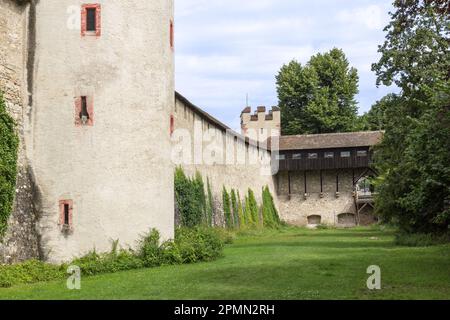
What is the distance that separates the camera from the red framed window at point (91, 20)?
61.7 ft

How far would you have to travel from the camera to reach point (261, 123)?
62.9 m

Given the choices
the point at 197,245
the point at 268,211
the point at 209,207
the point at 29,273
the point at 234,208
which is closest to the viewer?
the point at 29,273

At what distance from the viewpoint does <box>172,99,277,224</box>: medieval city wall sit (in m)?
31.1

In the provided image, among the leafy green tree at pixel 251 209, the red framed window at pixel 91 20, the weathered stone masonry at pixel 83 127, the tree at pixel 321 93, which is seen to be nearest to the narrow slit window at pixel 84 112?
the weathered stone masonry at pixel 83 127

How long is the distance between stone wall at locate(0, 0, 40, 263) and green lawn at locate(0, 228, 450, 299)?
239cm

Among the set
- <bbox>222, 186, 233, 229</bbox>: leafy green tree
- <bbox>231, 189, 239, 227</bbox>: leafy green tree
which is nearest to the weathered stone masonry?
<bbox>222, 186, 233, 229</bbox>: leafy green tree

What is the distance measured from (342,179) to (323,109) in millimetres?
9096

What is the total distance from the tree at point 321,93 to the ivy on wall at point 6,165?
4411 cm

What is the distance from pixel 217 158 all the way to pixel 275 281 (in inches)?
918

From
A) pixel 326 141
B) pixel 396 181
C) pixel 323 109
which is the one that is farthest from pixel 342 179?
pixel 396 181

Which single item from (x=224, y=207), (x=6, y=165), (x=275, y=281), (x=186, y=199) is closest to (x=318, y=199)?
(x=224, y=207)

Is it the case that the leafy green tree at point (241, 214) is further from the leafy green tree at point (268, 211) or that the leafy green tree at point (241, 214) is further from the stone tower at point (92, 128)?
the stone tower at point (92, 128)

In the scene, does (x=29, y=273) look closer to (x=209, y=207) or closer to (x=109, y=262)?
(x=109, y=262)

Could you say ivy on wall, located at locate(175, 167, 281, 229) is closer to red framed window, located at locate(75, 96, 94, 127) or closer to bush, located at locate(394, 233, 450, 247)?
bush, located at locate(394, 233, 450, 247)
